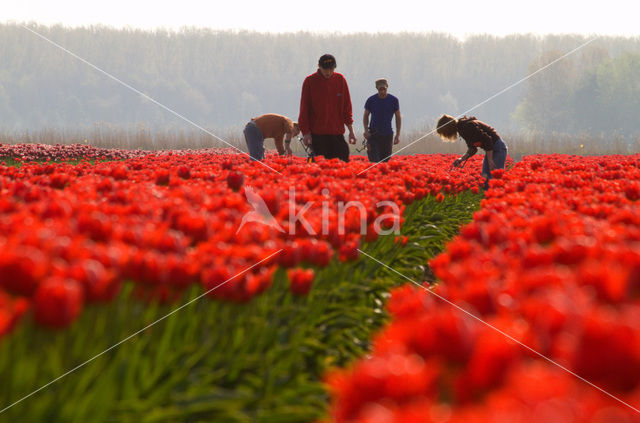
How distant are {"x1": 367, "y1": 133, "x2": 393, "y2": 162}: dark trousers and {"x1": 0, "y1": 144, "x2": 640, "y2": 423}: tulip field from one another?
25.1 feet

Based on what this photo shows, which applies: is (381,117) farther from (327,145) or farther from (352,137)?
(327,145)

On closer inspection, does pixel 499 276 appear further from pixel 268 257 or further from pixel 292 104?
pixel 292 104

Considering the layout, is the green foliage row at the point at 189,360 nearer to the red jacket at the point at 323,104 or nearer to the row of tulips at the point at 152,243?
the row of tulips at the point at 152,243

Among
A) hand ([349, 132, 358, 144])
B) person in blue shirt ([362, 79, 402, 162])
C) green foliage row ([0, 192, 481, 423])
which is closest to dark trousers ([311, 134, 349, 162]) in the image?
hand ([349, 132, 358, 144])

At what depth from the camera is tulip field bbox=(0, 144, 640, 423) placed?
3.43 ft

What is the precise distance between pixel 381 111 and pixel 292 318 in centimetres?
891

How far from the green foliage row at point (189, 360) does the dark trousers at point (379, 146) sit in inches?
328

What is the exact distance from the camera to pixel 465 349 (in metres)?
1.12

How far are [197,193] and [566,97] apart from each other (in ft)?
240

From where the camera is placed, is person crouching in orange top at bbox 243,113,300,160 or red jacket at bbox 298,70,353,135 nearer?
red jacket at bbox 298,70,353,135

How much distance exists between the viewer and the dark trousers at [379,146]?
11.1 meters

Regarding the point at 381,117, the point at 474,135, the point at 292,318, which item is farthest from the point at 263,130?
the point at 292,318

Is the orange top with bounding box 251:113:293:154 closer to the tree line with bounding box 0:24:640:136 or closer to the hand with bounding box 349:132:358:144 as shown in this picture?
the hand with bounding box 349:132:358:144

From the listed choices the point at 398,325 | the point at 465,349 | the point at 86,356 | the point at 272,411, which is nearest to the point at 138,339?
the point at 86,356
